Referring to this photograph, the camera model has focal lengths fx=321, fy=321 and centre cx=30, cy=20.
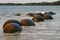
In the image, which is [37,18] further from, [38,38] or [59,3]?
[59,3]

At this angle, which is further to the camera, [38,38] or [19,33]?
[19,33]

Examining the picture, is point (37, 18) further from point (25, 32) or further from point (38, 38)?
point (38, 38)

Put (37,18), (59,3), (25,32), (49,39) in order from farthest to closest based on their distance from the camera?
(59,3)
(37,18)
(25,32)
(49,39)

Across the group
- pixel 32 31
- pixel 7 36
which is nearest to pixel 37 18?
pixel 32 31

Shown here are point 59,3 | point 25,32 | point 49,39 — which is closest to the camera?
point 49,39

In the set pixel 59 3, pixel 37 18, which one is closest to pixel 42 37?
pixel 37 18

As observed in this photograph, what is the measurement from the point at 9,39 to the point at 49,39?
7.12 ft

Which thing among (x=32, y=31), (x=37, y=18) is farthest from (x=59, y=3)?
(x=32, y=31)

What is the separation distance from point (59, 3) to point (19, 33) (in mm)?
88222

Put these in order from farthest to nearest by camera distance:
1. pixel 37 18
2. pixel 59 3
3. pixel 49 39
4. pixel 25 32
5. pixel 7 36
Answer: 1. pixel 59 3
2. pixel 37 18
3. pixel 25 32
4. pixel 7 36
5. pixel 49 39

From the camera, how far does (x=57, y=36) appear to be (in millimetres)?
18203

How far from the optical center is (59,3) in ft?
350

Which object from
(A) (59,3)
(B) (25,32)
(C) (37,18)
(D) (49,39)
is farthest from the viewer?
(A) (59,3)

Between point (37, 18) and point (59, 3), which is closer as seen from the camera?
point (37, 18)
